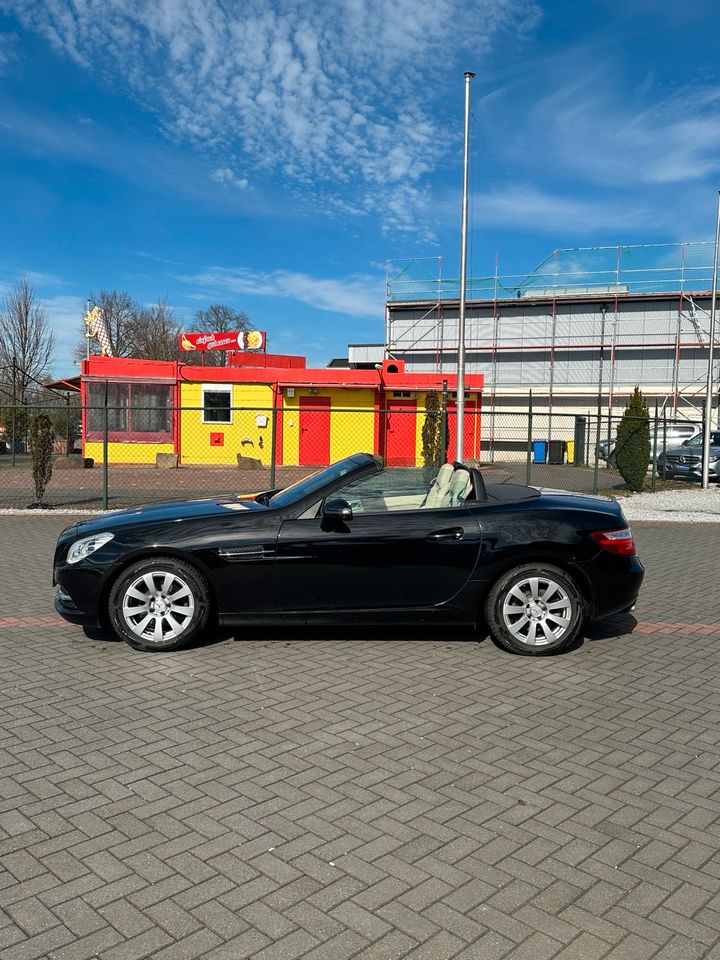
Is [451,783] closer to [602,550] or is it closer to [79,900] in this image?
[79,900]

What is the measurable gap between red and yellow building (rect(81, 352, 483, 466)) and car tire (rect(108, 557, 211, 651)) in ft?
69.5

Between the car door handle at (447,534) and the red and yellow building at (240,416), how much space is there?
2081cm

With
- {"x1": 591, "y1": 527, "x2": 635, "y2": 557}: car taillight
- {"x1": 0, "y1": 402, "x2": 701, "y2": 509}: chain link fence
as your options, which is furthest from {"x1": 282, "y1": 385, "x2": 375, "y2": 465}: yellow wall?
{"x1": 591, "y1": 527, "x2": 635, "y2": 557}: car taillight

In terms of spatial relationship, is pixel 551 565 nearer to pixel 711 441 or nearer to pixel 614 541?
pixel 614 541

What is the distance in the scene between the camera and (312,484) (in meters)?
6.07

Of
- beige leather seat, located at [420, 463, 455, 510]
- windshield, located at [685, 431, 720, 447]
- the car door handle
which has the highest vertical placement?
windshield, located at [685, 431, 720, 447]

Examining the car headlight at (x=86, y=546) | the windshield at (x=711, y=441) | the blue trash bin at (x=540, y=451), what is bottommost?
the car headlight at (x=86, y=546)

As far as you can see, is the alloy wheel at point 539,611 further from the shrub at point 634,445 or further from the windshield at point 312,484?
the shrub at point 634,445

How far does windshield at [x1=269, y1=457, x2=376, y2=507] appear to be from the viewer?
5.88 meters

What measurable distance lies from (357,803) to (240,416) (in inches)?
991

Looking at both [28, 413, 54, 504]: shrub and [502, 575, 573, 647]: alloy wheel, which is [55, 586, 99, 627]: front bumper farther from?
[28, 413, 54, 504]: shrub

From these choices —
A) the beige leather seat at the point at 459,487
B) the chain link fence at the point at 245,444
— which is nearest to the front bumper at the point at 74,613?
the beige leather seat at the point at 459,487

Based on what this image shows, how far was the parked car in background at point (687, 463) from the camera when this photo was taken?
72.7 ft

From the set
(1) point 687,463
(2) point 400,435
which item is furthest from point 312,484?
(2) point 400,435
